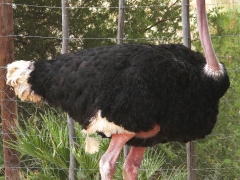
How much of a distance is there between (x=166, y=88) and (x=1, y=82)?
1.98m

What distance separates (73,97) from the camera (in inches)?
152

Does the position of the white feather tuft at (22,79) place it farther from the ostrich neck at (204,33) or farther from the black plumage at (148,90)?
the ostrich neck at (204,33)

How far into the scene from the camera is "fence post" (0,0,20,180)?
198 inches

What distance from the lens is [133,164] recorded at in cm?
424

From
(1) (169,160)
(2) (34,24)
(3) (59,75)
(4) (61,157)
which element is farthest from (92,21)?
(3) (59,75)

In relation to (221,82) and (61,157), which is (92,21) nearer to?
(61,157)

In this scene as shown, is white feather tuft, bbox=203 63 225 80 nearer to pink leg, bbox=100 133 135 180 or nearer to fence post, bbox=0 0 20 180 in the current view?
pink leg, bbox=100 133 135 180

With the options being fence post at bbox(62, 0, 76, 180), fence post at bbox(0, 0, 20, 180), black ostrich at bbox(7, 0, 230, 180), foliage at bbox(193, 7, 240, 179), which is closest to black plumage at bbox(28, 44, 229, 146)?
black ostrich at bbox(7, 0, 230, 180)

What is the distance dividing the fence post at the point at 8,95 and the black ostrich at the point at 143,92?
1.20 metres

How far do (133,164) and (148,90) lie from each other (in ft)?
2.82

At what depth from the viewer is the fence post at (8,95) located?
504 cm

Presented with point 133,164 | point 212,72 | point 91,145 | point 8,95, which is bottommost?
point 133,164

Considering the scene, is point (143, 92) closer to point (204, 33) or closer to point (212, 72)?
point (212, 72)

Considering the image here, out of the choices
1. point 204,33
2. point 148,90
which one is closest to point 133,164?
point 148,90
